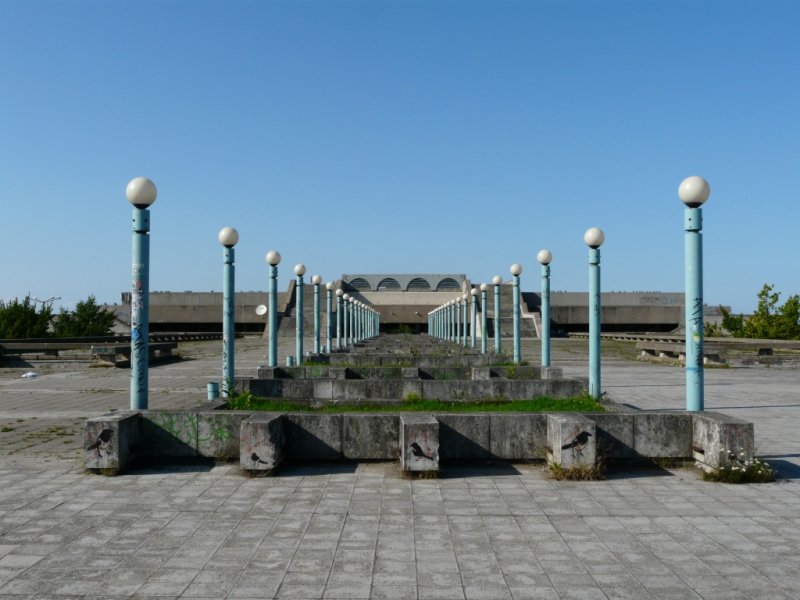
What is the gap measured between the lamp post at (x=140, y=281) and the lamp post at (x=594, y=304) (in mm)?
6513

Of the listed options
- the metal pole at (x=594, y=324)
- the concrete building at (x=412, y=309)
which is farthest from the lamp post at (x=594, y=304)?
the concrete building at (x=412, y=309)

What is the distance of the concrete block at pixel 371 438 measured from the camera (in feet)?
25.5

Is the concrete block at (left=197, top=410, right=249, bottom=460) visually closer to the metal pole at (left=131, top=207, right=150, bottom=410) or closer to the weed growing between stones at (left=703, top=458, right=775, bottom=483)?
the metal pole at (left=131, top=207, right=150, bottom=410)

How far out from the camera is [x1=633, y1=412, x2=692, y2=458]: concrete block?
769 centimetres

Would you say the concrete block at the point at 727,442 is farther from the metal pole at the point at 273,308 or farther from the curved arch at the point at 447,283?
the curved arch at the point at 447,283

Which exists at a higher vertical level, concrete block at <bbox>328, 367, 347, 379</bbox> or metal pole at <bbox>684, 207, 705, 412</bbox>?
metal pole at <bbox>684, 207, 705, 412</bbox>

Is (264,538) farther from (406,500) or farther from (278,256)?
(278,256)

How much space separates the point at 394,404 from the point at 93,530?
5.18 meters

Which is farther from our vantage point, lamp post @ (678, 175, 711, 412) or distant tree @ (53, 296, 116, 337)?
distant tree @ (53, 296, 116, 337)

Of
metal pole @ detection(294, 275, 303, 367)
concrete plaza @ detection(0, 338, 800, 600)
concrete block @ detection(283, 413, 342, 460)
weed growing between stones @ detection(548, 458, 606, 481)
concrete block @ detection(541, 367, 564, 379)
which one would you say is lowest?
concrete plaza @ detection(0, 338, 800, 600)

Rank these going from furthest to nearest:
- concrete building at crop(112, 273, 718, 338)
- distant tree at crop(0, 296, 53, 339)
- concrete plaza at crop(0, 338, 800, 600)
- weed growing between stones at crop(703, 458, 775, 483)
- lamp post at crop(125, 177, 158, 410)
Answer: concrete building at crop(112, 273, 718, 338) < distant tree at crop(0, 296, 53, 339) < lamp post at crop(125, 177, 158, 410) < weed growing between stones at crop(703, 458, 775, 483) < concrete plaza at crop(0, 338, 800, 600)

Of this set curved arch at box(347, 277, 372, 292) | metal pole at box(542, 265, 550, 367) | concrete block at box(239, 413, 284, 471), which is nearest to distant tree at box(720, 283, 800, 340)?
metal pole at box(542, 265, 550, 367)

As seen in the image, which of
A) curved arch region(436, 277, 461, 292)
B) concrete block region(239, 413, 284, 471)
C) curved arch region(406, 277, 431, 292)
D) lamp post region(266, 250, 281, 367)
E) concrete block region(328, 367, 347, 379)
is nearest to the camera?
concrete block region(239, 413, 284, 471)

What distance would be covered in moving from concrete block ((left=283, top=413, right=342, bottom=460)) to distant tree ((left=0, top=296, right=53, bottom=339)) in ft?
109
